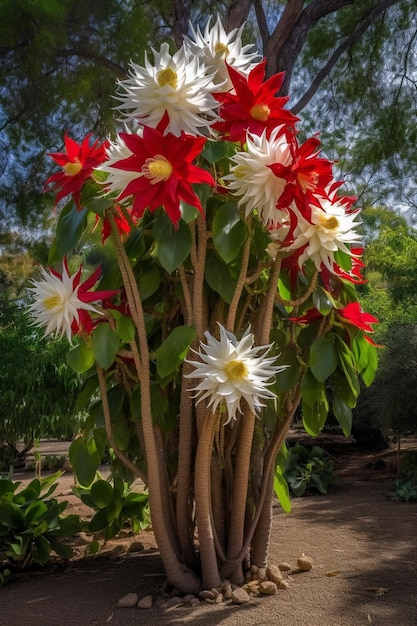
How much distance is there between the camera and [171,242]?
1.87m

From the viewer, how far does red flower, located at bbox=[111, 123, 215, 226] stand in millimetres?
1735

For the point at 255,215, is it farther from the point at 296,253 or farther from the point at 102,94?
the point at 102,94

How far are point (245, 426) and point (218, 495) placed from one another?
0.32 meters

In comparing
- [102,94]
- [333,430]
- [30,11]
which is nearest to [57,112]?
[102,94]

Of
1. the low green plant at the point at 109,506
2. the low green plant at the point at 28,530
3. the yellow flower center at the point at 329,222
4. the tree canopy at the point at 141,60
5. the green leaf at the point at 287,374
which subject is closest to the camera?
the yellow flower center at the point at 329,222

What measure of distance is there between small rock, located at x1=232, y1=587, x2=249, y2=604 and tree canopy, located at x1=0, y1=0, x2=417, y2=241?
3.36m

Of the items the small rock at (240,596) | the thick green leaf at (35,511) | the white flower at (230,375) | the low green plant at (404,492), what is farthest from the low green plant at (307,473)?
the white flower at (230,375)

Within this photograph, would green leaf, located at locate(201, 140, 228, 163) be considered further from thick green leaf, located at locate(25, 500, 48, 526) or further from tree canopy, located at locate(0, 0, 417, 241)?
tree canopy, located at locate(0, 0, 417, 241)

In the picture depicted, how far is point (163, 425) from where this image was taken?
231 centimetres

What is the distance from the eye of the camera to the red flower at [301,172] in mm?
1754

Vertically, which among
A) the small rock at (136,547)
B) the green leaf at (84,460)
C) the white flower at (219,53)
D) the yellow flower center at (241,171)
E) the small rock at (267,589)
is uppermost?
the white flower at (219,53)

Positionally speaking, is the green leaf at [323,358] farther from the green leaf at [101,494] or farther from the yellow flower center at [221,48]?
the green leaf at [101,494]

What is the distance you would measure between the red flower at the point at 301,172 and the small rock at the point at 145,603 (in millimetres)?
1339

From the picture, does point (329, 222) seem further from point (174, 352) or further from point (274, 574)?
point (274, 574)
